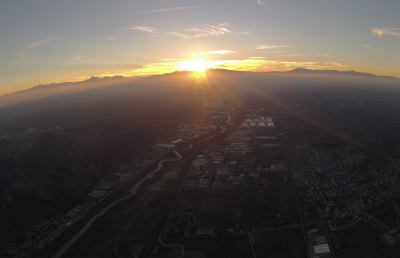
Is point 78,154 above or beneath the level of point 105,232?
above

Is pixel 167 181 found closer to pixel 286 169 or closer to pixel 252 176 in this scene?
pixel 252 176

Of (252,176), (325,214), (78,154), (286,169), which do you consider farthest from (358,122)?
(78,154)

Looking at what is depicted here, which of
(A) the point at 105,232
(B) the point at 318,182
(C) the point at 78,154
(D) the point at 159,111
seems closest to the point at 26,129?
(D) the point at 159,111

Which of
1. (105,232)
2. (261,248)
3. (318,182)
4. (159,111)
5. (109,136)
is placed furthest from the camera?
(159,111)

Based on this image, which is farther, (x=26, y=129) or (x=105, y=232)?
(x=26, y=129)

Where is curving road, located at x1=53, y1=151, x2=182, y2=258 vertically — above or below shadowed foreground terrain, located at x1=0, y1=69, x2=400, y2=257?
below

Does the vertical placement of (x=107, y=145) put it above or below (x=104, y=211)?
above

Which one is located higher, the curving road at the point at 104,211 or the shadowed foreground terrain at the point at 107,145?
the shadowed foreground terrain at the point at 107,145

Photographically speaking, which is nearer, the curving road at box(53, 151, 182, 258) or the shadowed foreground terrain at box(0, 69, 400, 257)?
the curving road at box(53, 151, 182, 258)

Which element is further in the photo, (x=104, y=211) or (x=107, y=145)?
(x=107, y=145)

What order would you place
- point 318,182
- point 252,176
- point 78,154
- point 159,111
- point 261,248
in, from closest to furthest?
point 261,248
point 318,182
point 252,176
point 78,154
point 159,111

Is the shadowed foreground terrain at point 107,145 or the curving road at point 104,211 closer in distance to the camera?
the curving road at point 104,211
